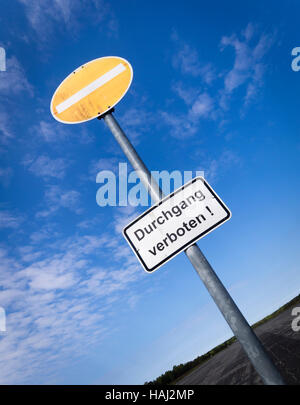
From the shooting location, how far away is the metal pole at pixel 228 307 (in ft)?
4.58

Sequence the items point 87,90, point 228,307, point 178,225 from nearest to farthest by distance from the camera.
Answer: point 228,307 → point 178,225 → point 87,90

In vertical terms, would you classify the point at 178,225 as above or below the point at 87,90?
below

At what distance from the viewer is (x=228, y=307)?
1.53 meters

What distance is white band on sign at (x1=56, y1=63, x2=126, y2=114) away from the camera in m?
2.69

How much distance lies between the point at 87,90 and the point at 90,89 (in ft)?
0.12

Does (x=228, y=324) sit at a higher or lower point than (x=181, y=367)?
higher

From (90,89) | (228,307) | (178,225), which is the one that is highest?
(90,89)

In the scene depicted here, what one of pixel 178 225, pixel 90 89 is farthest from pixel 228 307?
pixel 90 89

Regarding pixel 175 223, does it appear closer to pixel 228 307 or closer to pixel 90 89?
pixel 228 307

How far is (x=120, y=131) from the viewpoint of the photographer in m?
2.29

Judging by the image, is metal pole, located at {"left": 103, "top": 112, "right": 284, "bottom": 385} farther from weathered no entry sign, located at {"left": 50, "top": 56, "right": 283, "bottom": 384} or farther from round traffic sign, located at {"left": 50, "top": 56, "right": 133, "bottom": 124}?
round traffic sign, located at {"left": 50, "top": 56, "right": 133, "bottom": 124}
